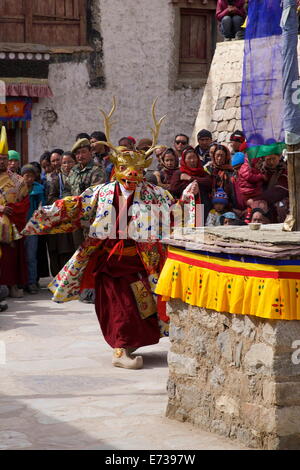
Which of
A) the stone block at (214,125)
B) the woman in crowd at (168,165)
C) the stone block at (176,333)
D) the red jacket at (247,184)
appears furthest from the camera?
the stone block at (214,125)

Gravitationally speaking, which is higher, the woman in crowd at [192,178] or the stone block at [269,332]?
the woman in crowd at [192,178]

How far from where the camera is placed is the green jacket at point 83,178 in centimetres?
1084

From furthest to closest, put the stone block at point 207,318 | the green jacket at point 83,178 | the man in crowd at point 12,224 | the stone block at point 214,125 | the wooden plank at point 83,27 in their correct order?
1. the wooden plank at point 83,27
2. the stone block at point 214,125
3. the man in crowd at point 12,224
4. the green jacket at point 83,178
5. the stone block at point 207,318

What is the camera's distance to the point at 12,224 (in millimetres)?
11188

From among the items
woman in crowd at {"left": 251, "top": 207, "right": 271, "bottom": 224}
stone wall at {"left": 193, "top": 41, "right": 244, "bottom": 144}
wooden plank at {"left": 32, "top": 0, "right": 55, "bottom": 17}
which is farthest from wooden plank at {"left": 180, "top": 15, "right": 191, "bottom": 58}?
woman in crowd at {"left": 251, "top": 207, "right": 271, "bottom": 224}

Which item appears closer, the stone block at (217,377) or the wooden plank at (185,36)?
the stone block at (217,377)

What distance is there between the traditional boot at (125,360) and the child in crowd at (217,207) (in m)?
2.55

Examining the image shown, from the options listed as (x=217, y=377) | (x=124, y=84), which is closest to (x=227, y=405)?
(x=217, y=377)

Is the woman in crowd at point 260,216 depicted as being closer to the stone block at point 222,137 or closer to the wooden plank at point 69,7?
the stone block at point 222,137

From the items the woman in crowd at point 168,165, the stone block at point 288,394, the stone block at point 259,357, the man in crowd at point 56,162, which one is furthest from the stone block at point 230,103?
the stone block at point 288,394

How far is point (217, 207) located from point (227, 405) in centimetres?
465

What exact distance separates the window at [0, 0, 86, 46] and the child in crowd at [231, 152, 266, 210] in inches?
345

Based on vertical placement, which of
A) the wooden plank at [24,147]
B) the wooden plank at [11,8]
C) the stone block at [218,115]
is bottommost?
the wooden plank at [24,147]

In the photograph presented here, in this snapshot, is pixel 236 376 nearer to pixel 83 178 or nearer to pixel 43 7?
pixel 83 178
